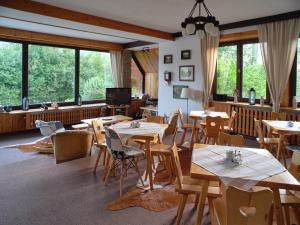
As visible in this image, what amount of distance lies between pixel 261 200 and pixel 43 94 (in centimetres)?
706

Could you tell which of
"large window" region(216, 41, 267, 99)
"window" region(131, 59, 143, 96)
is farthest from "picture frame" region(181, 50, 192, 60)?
"window" region(131, 59, 143, 96)

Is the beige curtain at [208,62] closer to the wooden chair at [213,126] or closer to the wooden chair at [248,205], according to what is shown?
the wooden chair at [213,126]

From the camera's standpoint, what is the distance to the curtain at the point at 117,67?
8.92 metres

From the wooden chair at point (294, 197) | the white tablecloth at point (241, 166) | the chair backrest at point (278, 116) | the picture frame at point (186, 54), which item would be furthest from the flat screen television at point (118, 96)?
the wooden chair at point (294, 197)

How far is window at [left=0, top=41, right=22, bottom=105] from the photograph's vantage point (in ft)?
21.8

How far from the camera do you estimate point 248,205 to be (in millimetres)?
1611

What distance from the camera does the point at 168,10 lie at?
4973 millimetres

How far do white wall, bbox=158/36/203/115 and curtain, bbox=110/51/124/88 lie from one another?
69.3 inches

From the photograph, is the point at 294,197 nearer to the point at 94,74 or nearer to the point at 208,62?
the point at 208,62

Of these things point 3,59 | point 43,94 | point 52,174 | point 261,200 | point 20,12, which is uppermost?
point 20,12

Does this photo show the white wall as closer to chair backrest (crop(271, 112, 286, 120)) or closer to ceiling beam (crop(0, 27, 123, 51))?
ceiling beam (crop(0, 27, 123, 51))

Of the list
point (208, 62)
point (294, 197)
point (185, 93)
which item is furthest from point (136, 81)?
point (294, 197)

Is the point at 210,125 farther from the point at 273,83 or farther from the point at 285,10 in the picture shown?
the point at 285,10

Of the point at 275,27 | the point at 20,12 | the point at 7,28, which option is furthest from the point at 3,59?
the point at 275,27
